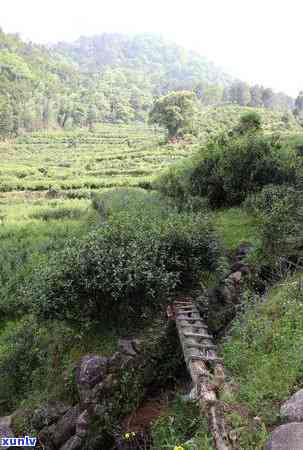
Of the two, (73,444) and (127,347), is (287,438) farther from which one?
(73,444)

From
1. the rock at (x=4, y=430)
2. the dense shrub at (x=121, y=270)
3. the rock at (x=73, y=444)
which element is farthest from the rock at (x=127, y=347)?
the rock at (x=4, y=430)

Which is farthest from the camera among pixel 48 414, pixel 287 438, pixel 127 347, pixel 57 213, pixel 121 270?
pixel 57 213

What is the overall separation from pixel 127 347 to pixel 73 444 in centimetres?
178

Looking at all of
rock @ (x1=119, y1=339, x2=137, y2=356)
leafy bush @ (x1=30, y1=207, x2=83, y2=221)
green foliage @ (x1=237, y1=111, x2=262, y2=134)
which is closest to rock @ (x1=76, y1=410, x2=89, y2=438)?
rock @ (x1=119, y1=339, x2=137, y2=356)

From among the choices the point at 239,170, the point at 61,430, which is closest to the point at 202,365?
the point at 61,430

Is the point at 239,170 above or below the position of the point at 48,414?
above

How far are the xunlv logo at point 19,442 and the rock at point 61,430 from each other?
172 mm

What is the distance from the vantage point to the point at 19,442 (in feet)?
23.5

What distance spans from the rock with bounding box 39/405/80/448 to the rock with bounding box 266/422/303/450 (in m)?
3.94

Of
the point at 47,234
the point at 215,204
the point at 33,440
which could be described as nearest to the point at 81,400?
the point at 33,440

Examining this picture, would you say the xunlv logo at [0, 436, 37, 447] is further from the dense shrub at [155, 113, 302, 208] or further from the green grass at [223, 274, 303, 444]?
the dense shrub at [155, 113, 302, 208]

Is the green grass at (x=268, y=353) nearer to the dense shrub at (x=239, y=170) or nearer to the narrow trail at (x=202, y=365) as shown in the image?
the narrow trail at (x=202, y=365)

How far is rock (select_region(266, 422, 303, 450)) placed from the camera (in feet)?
13.2

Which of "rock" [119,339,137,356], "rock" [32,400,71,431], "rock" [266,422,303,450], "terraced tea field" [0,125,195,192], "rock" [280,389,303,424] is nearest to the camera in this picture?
"rock" [266,422,303,450]
